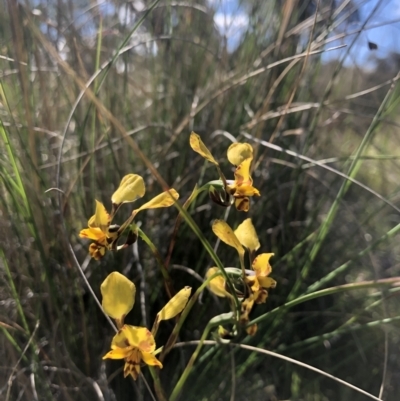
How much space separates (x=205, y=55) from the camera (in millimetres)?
963

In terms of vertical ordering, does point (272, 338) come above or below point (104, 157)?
below

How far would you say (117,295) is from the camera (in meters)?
0.35

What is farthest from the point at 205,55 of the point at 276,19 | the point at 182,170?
the point at 182,170

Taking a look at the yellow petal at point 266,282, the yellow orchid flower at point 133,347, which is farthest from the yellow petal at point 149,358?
the yellow petal at point 266,282

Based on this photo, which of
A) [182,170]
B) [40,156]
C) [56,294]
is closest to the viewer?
[56,294]

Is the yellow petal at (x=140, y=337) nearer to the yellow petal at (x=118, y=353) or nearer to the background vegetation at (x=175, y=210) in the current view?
the yellow petal at (x=118, y=353)

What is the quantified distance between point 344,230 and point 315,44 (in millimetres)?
402

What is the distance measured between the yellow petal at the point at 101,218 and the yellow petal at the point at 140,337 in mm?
77

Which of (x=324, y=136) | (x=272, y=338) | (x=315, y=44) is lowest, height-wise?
(x=272, y=338)

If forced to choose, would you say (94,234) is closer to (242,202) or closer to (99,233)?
(99,233)

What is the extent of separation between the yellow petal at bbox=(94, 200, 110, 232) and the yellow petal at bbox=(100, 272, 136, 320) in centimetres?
4

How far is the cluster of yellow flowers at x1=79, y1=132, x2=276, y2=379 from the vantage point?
0.34 metres

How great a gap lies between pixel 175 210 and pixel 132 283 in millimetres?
417

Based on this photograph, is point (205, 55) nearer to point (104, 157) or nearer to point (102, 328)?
point (104, 157)
